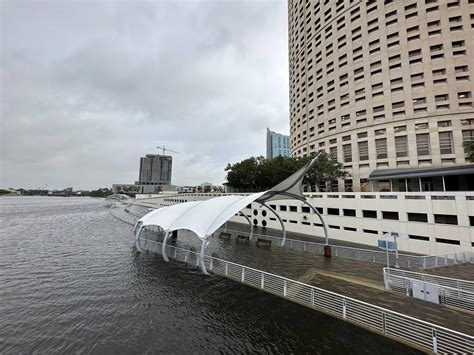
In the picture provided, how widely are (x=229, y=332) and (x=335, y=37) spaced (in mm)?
57694

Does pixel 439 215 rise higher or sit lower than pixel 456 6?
lower

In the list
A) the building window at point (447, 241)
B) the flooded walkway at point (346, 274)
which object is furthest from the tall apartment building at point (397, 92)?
the flooded walkway at point (346, 274)

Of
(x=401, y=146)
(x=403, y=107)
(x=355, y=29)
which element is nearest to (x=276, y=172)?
(x=401, y=146)

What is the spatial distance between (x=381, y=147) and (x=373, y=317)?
127 ft

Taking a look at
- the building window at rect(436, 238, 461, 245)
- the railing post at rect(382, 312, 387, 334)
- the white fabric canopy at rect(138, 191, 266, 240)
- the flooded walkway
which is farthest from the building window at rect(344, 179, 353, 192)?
the railing post at rect(382, 312, 387, 334)

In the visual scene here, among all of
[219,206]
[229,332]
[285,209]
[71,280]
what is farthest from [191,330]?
[285,209]

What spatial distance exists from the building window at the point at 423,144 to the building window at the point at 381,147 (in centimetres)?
446

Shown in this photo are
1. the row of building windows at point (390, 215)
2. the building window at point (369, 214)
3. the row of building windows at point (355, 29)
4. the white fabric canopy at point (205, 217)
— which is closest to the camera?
the white fabric canopy at point (205, 217)

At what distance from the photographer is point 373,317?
27.9 ft

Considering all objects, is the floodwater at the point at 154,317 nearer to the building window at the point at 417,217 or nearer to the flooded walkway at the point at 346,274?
the flooded walkway at the point at 346,274

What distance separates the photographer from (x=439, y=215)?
21.4 meters

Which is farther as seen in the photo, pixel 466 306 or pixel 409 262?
pixel 409 262

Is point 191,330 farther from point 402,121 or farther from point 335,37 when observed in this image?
point 335,37

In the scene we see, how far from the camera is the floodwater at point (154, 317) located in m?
7.93
